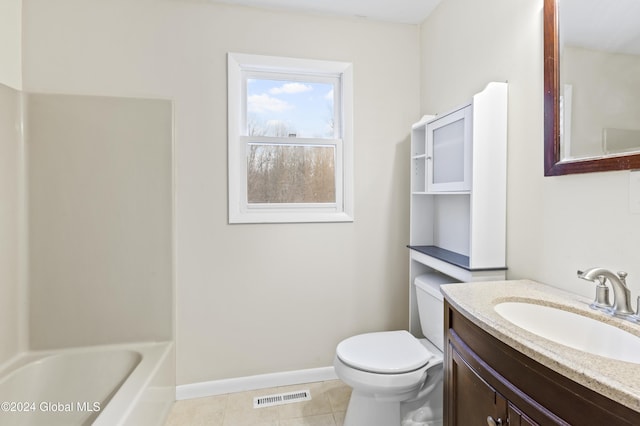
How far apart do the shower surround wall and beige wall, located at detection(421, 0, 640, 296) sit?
1.75 meters

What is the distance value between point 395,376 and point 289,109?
66.4 inches

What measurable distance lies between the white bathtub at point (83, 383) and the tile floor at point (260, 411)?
0.14 m

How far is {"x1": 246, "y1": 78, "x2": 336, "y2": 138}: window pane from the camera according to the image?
2.06m

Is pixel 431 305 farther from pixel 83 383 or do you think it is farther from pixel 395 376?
pixel 83 383

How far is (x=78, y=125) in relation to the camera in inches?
70.5

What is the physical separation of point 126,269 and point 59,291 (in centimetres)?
37

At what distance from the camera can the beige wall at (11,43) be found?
5.32 ft

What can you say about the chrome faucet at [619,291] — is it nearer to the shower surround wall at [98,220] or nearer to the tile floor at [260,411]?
the tile floor at [260,411]

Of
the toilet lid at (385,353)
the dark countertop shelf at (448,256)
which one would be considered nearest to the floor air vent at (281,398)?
the toilet lid at (385,353)

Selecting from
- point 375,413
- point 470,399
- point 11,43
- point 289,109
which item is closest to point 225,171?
point 289,109

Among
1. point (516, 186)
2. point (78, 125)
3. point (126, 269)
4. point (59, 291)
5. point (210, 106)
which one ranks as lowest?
point (59, 291)

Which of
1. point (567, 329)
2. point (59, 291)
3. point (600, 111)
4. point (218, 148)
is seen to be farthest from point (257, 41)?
point (567, 329)

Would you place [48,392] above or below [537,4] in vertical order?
below

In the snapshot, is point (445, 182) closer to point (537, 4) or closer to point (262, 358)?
point (537, 4)
